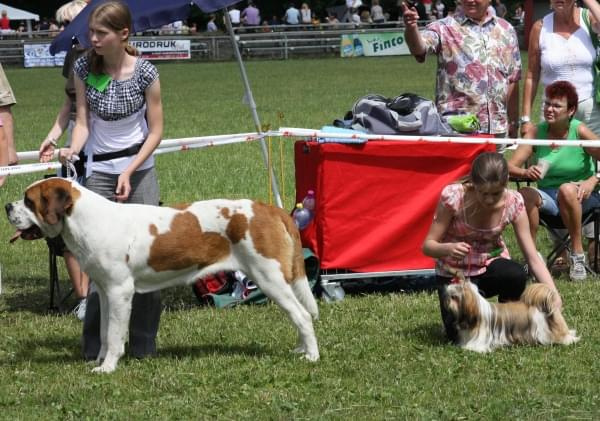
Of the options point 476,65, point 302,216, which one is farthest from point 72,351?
point 476,65

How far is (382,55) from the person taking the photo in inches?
1508

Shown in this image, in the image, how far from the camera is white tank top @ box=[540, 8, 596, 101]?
8078mm

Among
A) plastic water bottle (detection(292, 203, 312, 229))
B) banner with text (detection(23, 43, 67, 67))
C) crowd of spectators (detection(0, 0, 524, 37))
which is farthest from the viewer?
crowd of spectators (detection(0, 0, 524, 37))

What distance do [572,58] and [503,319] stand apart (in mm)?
2865

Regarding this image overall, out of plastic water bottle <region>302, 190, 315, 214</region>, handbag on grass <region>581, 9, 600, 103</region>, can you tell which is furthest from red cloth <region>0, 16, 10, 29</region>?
plastic water bottle <region>302, 190, 315, 214</region>

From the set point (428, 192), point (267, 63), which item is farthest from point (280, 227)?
point (267, 63)

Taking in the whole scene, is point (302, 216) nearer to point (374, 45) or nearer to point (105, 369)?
point (105, 369)

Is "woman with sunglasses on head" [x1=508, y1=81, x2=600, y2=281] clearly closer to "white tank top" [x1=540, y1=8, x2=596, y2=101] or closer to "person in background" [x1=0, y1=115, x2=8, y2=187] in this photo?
"white tank top" [x1=540, y1=8, x2=596, y2=101]

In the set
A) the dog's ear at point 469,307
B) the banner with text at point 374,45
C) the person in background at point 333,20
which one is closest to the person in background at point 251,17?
the person in background at point 333,20

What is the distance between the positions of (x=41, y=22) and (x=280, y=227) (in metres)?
50.3

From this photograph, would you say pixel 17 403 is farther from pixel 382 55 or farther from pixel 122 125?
pixel 382 55

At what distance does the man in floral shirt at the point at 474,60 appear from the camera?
7.57 meters

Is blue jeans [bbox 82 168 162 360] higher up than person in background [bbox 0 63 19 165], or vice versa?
person in background [bbox 0 63 19 165]

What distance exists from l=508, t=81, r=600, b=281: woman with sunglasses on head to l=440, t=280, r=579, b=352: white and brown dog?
1.70 meters
